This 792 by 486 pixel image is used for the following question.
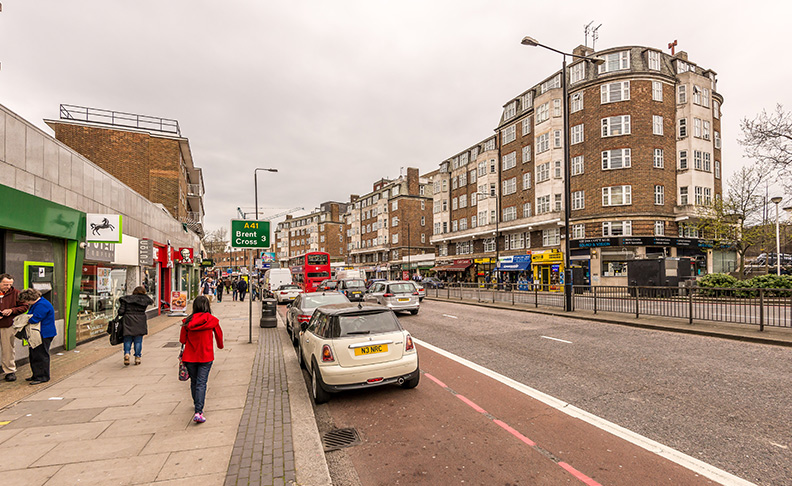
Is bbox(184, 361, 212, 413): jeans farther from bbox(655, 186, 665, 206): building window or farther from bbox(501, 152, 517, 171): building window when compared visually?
bbox(501, 152, 517, 171): building window

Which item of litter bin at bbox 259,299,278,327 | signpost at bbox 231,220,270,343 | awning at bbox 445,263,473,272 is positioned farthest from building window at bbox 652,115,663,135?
signpost at bbox 231,220,270,343

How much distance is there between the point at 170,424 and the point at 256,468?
186 centimetres

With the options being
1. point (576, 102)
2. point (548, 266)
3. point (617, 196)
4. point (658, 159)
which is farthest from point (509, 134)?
point (548, 266)

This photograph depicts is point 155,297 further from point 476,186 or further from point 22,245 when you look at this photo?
point 476,186

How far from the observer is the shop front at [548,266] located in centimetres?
3409

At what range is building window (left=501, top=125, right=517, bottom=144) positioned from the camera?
43.2 metres

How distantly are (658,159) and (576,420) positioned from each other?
35.4 meters

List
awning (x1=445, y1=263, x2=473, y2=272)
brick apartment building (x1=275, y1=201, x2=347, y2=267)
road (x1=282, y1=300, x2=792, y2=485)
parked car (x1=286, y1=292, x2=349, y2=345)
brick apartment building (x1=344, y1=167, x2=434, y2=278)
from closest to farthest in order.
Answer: road (x1=282, y1=300, x2=792, y2=485)
parked car (x1=286, y1=292, x2=349, y2=345)
awning (x1=445, y1=263, x2=473, y2=272)
brick apartment building (x1=344, y1=167, x2=434, y2=278)
brick apartment building (x1=275, y1=201, x2=347, y2=267)

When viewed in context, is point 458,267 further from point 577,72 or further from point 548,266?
point 577,72

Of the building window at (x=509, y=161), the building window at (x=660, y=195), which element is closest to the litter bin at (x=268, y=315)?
the building window at (x=660, y=195)

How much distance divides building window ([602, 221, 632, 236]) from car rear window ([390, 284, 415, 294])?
73.6 feet

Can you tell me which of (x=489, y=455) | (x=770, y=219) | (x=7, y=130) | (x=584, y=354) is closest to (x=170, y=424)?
(x=489, y=455)

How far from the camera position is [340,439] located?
4.59 metres

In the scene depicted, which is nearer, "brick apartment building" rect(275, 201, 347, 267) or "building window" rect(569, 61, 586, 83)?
"building window" rect(569, 61, 586, 83)
